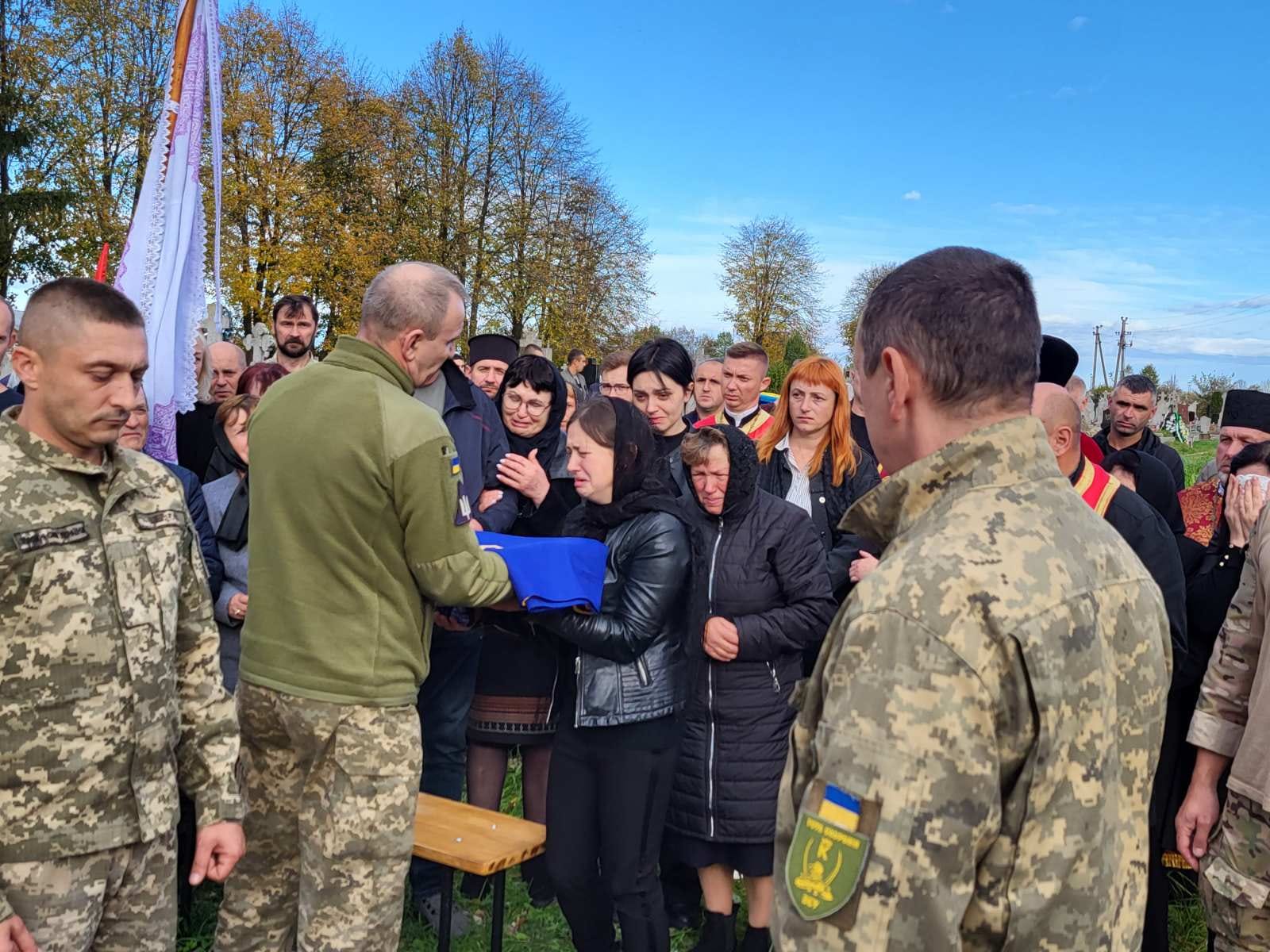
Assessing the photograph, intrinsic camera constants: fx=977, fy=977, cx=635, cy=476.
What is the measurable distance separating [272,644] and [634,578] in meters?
1.14

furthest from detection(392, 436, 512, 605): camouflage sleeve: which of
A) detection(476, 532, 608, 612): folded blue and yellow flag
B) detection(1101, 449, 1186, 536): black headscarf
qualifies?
detection(1101, 449, 1186, 536): black headscarf

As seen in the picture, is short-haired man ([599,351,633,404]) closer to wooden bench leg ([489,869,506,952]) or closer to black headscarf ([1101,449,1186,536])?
black headscarf ([1101,449,1186,536])

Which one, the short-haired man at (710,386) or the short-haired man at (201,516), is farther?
the short-haired man at (710,386)

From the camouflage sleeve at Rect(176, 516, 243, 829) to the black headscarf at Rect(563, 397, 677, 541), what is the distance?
4.43ft

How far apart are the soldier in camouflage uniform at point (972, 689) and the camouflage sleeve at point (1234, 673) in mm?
1572

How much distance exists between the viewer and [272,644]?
2770mm

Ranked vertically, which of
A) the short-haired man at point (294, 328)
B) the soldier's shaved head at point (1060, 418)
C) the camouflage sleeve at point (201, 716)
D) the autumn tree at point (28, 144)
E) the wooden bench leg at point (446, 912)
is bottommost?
the wooden bench leg at point (446, 912)

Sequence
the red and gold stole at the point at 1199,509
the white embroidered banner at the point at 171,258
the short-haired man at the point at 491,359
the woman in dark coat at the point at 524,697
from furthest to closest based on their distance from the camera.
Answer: the short-haired man at the point at 491,359 → the red and gold stole at the point at 1199,509 → the white embroidered banner at the point at 171,258 → the woman in dark coat at the point at 524,697

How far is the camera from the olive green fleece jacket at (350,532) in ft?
8.72

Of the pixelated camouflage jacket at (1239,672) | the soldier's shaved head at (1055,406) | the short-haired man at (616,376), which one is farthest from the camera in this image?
the short-haired man at (616,376)

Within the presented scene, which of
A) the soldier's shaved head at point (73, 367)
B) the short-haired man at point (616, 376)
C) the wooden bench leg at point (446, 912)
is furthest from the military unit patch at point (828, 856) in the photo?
the short-haired man at point (616, 376)

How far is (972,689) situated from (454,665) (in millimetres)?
3311

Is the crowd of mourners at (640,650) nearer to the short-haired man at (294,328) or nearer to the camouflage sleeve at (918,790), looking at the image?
the camouflage sleeve at (918,790)

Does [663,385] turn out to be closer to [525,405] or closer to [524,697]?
[525,405]
